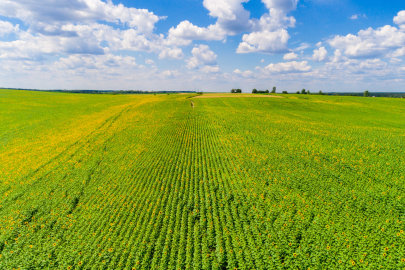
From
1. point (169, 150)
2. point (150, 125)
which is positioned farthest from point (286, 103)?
point (169, 150)

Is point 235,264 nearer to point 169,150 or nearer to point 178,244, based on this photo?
point 178,244

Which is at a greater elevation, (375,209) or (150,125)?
(150,125)

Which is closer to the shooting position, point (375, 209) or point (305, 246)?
point (305, 246)

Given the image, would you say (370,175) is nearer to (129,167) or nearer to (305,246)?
(305,246)

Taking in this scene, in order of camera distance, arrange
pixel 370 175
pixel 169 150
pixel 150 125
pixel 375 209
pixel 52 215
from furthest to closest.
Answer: pixel 150 125 < pixel 169 150 < pixel 370 175 < pixel 52 215 < pixel 375 209

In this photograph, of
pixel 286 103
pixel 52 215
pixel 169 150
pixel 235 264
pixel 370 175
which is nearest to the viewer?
pixel 235 264

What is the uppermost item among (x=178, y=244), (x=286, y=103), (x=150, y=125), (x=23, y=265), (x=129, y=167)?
(x=286, y=103)

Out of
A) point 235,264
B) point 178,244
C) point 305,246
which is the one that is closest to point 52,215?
point 178,244
